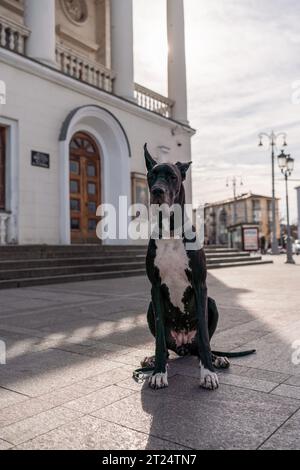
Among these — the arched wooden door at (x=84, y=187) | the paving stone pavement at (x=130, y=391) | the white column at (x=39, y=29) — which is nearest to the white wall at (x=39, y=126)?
the white column at (x=39, y=29)

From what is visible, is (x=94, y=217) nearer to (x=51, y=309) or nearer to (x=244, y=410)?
(x=51, y=309)

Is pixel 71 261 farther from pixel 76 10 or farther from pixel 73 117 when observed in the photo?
pixel 76 10

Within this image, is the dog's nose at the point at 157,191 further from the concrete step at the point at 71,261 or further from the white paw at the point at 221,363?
the concrete step at the point at 71,261

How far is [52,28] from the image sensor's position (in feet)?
46.0

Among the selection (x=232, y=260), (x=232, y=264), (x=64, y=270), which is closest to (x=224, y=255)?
(x=232, y=260)

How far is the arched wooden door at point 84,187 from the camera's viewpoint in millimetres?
15688

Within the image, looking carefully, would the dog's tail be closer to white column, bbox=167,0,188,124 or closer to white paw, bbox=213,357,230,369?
white paw, bbox=213,357,230,369

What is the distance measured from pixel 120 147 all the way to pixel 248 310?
1185 centimetres

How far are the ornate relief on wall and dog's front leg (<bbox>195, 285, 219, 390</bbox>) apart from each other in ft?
64.7

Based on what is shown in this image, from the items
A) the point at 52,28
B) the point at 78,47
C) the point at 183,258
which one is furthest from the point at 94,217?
the point at 183,258

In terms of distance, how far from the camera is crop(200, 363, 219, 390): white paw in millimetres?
2793

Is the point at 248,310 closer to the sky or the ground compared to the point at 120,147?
closer to the ground

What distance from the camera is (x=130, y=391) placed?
280 cm

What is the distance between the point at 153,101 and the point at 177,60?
243 centimetres
